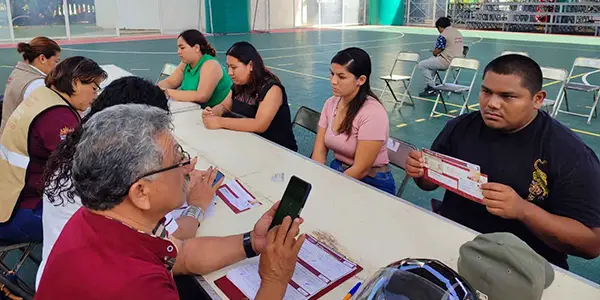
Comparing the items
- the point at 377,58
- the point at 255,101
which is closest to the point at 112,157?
the point at 255,101

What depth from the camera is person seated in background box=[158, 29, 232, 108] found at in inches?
179

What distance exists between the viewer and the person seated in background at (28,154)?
2551 mm

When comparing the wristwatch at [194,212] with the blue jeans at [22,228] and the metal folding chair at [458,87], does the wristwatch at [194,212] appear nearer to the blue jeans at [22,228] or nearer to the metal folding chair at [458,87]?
the blue jeans at [22,228]

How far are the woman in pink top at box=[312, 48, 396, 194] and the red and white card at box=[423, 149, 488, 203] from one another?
0.82 metres

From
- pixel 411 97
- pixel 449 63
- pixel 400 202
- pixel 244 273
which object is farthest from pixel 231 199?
pixel 449 63

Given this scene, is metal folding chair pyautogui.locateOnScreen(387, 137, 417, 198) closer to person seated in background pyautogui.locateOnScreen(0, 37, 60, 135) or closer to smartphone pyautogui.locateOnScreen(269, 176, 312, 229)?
smartphone pyautogui.locateOnScreen(269, 176, 312, 229)

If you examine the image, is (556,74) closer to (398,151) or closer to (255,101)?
(398,151)

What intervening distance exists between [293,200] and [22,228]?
A: 5.81 feet

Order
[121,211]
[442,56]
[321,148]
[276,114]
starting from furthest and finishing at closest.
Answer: [442,56] < [276,114] < [321,148] < [121,211]

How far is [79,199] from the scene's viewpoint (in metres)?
1.80

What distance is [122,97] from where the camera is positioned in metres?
2.16

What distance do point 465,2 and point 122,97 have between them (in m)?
24.5

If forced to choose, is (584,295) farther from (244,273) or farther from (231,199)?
(231,199)

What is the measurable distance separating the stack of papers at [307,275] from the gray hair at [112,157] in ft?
1.92
